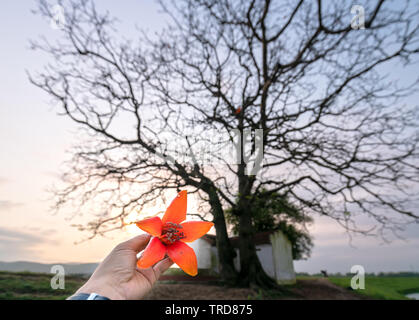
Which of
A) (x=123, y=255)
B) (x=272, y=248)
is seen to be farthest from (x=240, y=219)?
(x=123, y=255)

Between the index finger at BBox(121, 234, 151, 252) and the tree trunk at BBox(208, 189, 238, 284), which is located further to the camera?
the tree trunk at BBox(208, 189, 238, 284)

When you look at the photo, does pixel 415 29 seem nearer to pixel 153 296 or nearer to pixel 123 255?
pixel 123 255

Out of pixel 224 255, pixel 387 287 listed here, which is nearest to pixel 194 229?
pixel 224 255

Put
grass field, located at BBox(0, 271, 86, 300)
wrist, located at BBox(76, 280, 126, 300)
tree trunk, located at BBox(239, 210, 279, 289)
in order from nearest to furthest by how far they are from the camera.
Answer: wrist, located at BBox(76, 280, 126, 300) → grass field, located at BBox(0, 271, 86, 300) → tree trunk, located at BBox(239, 210, 279, 289)

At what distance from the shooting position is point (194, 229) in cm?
75

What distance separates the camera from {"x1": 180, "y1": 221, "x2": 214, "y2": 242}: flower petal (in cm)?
73

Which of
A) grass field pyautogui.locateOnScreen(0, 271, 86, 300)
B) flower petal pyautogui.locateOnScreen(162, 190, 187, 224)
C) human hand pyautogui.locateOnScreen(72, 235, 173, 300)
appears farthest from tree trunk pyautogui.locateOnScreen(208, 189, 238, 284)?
flower petal pyautogui.locateOnScreen(162, 190, 187, 224)

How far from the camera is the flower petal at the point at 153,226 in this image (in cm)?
68

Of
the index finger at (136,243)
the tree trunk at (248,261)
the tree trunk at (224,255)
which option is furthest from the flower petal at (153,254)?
the tree trunk at (224,255)

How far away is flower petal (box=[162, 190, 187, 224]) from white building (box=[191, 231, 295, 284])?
7311 millimetres

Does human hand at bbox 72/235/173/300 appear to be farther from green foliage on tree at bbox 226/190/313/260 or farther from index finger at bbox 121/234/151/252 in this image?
green foliage on tree at bbox 226/190/313/260

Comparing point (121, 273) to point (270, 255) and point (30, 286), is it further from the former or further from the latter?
point (270, 255)

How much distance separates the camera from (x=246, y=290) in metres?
6.33

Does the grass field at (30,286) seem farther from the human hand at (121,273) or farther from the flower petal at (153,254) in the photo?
the flower petal at (153,254)
